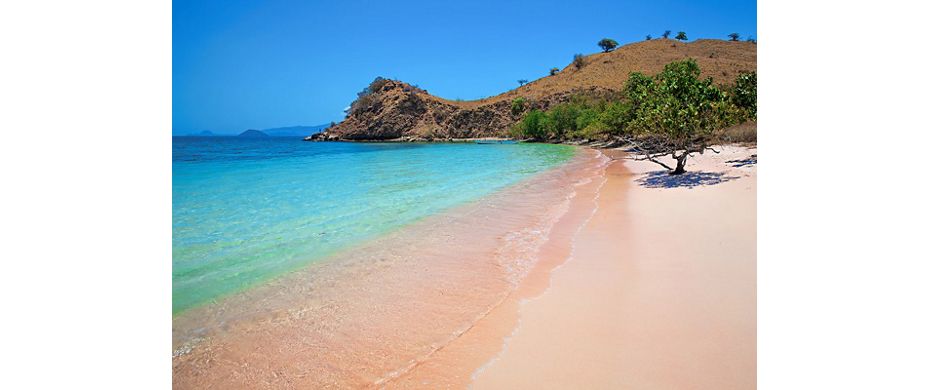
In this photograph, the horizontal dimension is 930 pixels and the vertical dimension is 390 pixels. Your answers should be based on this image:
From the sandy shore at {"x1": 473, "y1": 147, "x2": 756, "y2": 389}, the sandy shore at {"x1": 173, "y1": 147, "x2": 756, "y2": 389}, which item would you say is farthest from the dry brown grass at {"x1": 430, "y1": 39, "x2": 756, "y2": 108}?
the sandy shore at {"x1": 173, "y1": 147, "x2": 756, "y2": 389}

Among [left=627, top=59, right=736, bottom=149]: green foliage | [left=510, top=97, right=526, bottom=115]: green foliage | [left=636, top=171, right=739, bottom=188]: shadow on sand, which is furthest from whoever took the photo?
[left=510, top=97, right=526, bottom=115]: green foliage

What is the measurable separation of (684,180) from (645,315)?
8.39m

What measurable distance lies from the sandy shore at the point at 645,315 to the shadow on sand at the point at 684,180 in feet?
12.6

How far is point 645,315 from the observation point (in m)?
2.95

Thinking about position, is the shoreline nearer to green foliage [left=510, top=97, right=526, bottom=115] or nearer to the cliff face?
the cliff face

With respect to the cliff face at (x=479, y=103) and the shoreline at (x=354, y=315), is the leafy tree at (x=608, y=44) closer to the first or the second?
the cliff face at (x=479, y=103)


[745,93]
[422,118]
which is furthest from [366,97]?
[745,93]

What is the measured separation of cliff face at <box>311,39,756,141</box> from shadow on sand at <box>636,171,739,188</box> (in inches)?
2033

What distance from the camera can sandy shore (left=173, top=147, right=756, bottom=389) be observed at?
2377 millimetres

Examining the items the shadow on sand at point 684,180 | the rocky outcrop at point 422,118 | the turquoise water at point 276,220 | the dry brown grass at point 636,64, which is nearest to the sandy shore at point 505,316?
the turquoise water at point 276,220
